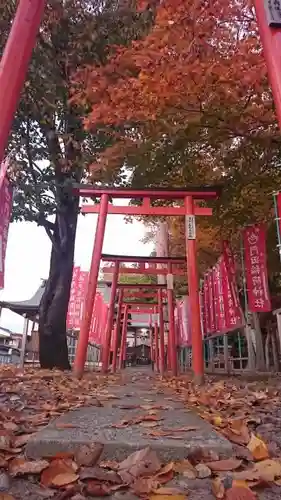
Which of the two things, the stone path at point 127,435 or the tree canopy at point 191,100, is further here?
the tree canopy at point 191,100

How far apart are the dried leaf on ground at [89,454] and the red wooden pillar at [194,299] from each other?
14.2 ft

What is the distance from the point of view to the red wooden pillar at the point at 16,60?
8.30 ft

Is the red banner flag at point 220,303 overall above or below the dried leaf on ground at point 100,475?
above

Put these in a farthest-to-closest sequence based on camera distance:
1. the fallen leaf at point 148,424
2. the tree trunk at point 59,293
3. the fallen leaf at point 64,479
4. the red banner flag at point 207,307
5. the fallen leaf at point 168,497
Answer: the red banner flag at point 207,307, the tree trunk at point 59,293, the fallen leaf at point 148,424, the fallen leaf at point 64,479, the fallen leaf at point 168,497

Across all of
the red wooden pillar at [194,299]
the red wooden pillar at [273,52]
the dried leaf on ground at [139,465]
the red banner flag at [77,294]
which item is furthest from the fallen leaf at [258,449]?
the red banner flag at [77,294]

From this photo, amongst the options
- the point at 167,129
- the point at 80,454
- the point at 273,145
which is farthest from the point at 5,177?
the point at 80,454

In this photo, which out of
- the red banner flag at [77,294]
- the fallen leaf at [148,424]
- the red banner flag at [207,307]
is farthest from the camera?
the red banner flag at [77,294]

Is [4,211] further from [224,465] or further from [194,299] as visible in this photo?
[224,465]

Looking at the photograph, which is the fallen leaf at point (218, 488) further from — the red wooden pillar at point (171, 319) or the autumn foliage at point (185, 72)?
the red wooden pillar at point (171, 319)

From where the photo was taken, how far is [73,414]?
104 inches

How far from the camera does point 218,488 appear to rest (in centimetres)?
155

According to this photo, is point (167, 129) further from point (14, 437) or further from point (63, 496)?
point (63, 496)

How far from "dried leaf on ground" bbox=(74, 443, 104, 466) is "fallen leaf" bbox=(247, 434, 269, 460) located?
78cm

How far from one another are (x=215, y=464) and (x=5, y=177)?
6.18 meters
